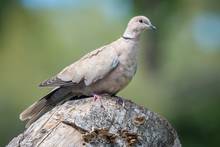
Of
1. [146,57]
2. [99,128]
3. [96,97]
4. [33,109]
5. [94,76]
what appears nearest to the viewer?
[99,128]

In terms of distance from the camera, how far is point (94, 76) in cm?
909

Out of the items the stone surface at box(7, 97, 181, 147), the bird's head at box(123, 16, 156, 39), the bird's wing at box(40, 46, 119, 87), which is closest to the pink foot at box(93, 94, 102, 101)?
the stone surface at box(7, 97, 181, 147)

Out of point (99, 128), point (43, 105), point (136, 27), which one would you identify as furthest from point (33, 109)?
point (136, 27)

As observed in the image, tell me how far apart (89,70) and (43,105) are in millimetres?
588

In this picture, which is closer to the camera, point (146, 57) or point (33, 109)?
point (33, 109)

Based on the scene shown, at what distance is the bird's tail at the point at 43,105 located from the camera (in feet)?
28.9

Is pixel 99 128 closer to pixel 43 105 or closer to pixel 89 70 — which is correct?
pixel 43 105

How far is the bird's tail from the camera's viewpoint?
346 inches

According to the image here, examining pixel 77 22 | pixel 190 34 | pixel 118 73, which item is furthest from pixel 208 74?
pixel 118 73

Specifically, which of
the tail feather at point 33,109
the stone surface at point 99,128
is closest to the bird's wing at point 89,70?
the tail feather at point 33,109

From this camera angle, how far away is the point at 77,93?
907 centimetres

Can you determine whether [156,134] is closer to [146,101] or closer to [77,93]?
[77,93]

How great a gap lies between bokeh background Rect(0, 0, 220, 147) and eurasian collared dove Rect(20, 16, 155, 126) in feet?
37.2

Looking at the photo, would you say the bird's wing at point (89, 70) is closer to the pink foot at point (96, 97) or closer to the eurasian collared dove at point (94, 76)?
the eurasian collared dove at point (94, 76)
